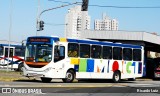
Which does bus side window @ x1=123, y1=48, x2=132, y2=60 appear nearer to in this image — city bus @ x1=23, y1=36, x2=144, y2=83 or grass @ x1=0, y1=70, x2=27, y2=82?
city bus @ x1=23, y1=36, x2=144, y2=83

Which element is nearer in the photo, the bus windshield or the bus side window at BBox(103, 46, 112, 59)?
the bus windshield

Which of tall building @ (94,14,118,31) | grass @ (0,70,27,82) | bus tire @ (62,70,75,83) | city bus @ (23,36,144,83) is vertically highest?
tall building @ (94,14,118,31)

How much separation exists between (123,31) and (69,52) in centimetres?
2200

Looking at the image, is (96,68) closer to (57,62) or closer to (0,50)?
(57,62)

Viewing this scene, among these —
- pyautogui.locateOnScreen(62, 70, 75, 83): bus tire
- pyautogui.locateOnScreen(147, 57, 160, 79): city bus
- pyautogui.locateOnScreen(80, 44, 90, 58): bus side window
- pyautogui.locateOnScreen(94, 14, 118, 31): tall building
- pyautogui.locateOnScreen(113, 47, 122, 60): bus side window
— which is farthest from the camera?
pyautogui.locateOnScreen(94, 14, 118, 31): tall building

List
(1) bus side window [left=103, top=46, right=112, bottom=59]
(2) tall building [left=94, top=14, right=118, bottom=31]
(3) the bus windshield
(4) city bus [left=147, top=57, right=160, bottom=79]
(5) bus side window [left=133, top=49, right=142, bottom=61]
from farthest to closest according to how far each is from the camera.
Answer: (2) tall building [left=94, top=14, right=118, bottom=31], (4) city bus [left=147, top=57, right=160, bottom=79], (5) bus side window [left=133, top=49, right=142, bottom=61], (1) bus side window [left=103, top=46, right=112, bottom=59], (3) the bus windshield

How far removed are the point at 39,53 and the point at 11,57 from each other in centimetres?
1781

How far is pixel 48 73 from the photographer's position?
2322 centimetres

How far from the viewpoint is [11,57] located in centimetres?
4081

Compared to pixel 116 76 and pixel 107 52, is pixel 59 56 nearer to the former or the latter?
pixel 107 52

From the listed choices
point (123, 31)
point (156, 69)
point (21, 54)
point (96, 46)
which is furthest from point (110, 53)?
point (123, 31)

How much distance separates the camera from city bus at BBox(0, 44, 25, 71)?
40625 mm

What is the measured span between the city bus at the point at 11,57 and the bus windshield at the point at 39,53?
1672 cm

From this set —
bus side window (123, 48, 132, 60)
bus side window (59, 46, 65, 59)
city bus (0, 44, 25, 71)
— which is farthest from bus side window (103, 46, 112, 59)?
city bus (0, 44, 25, 71)
